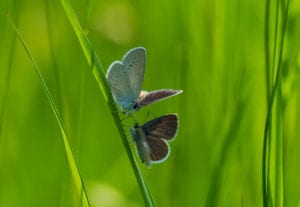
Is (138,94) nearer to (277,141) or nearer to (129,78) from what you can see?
(129,78)

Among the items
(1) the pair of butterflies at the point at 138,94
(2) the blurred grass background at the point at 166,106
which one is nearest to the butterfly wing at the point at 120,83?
(1) the pair of butterflies at the point at 138,94

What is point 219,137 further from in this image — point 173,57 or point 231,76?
point 173,57

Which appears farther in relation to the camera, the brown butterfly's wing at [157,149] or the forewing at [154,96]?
the brown butterfly's wing at [157,149]

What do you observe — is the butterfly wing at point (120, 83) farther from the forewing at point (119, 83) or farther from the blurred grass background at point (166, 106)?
the blurred grass background at point (166, 106)

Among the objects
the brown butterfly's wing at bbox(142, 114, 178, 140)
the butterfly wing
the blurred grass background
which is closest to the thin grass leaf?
the blurred grass background

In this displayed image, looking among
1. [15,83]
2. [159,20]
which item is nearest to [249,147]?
[159,20]

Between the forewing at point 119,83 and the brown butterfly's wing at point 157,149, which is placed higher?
the forewing at point 119,83

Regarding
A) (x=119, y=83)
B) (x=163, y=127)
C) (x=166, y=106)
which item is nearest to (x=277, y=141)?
(x=163, y=127)
